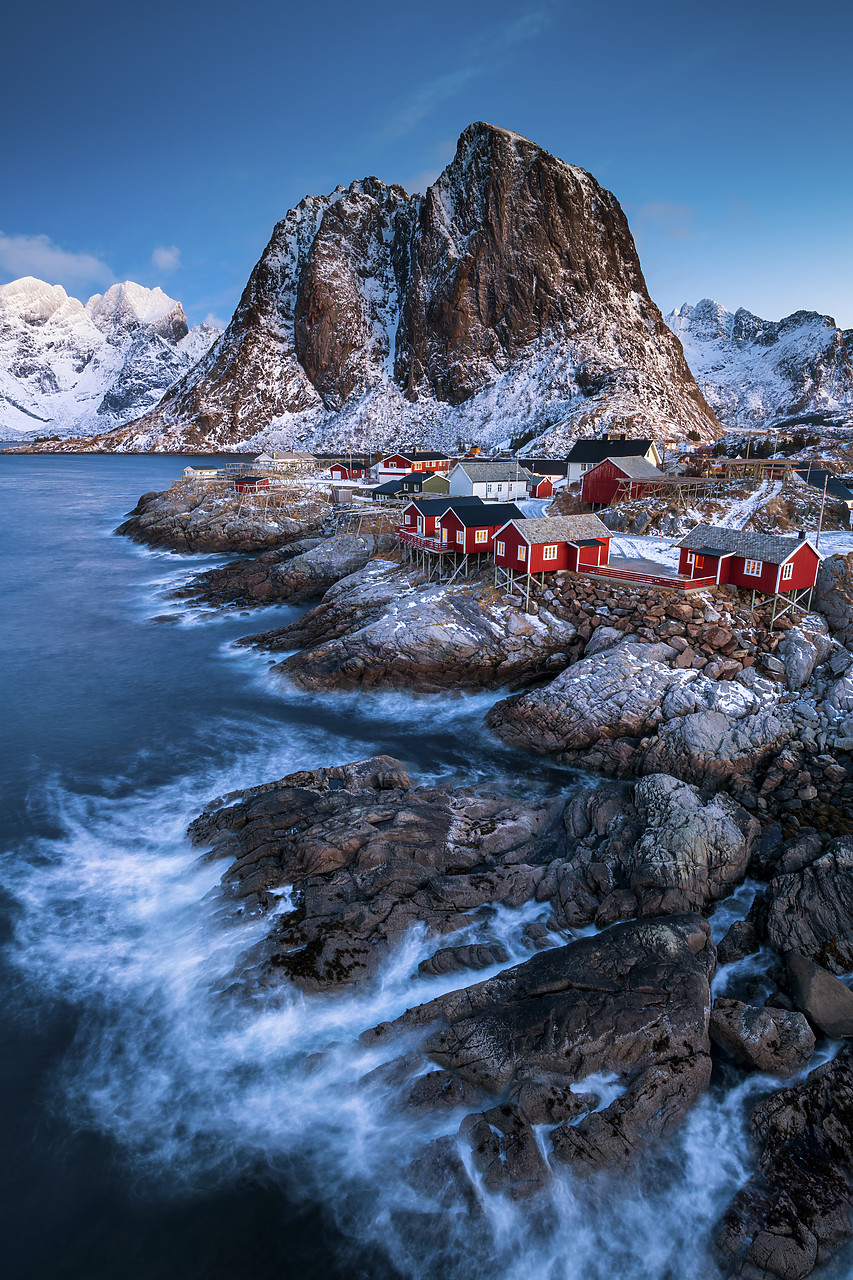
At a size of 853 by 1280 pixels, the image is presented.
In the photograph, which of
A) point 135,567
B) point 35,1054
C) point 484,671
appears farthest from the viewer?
point 135,567

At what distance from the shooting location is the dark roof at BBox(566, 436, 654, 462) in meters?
58.5

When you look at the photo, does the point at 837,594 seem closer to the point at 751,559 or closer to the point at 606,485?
the point at 751,559

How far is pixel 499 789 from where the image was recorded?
22.2m

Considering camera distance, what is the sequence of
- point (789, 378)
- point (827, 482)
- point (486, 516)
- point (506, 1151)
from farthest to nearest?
point (789, 378) < point (827, 482) < point (486, 516) < point (506, 1151)

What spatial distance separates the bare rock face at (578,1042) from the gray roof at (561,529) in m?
22.7

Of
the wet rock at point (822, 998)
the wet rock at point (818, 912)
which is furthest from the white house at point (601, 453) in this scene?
the wet rock at point (822, 998)

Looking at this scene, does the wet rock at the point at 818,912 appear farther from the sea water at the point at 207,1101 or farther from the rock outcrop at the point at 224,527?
the rock outcrop at the point at 224,527

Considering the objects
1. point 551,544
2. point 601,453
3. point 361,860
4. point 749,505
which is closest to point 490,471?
point 601,453

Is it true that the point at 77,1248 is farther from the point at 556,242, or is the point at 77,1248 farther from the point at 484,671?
the point at 556,242

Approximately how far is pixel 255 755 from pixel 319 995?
12.9m

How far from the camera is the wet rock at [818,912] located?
13906 millimetres

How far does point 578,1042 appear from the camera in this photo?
11883mm

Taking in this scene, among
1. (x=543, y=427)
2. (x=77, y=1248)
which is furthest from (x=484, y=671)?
(x=543, y=427)

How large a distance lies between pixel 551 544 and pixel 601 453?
30.8 metres
